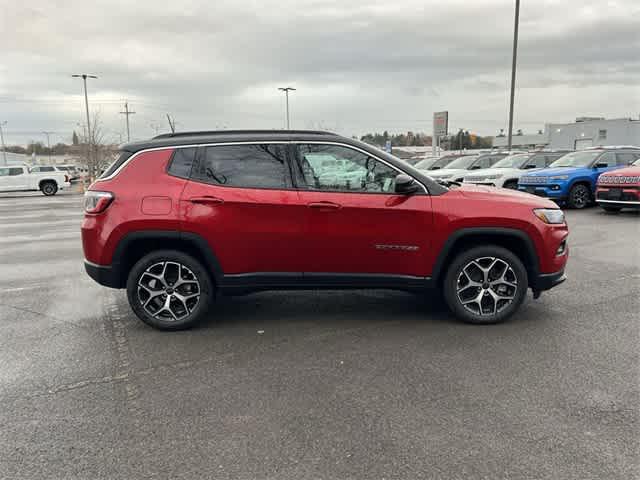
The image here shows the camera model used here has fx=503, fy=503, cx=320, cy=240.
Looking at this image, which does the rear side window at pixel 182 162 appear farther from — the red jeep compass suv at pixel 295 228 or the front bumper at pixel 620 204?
the front bumper at pixel 620 204

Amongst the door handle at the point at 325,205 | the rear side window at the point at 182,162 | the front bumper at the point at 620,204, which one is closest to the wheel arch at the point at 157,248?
the rear side window at the point at 182,162

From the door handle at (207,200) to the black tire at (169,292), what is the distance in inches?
20.5

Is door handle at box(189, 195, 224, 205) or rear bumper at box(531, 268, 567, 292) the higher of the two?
door handle at box(189, 195, 224, 205)

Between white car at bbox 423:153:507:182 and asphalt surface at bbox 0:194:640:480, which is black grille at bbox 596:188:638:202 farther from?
asphalt surface at bbox 0:194:640:480

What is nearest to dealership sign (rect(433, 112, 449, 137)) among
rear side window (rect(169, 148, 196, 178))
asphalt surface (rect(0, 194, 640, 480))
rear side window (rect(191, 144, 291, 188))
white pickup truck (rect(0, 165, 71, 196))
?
white pickup truck (rect(0, 165, 71, 196))

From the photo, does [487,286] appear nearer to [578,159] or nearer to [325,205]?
[325,205]

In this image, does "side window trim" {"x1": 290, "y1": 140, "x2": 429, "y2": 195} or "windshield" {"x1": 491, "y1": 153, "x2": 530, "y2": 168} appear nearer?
"side window trim" {"x1": 290, "y1": 140, "x2": 429, "y2": 195}

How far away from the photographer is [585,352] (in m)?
4.11

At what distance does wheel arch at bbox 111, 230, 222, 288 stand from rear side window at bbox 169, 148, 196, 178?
22.2 inches

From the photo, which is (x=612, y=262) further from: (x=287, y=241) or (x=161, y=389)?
(x=161, y=389)

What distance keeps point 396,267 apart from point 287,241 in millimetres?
1050

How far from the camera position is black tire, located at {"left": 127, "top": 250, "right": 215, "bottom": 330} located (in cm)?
470

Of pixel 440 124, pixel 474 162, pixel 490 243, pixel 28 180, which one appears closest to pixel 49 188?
pixel 28 180

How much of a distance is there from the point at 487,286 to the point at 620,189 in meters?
9.39
